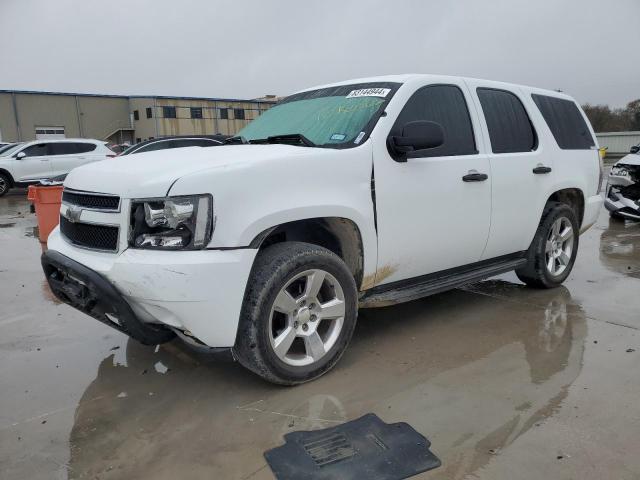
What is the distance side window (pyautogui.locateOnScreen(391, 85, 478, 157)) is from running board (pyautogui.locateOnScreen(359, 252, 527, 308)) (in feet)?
3.01

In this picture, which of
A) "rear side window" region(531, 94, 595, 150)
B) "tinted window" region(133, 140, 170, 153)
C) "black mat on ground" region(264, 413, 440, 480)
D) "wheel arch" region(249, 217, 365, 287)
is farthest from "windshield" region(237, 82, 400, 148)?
"tinted window" region(133, 140, 170, 153)

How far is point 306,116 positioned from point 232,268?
5.48ft

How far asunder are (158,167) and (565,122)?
13.0 feet

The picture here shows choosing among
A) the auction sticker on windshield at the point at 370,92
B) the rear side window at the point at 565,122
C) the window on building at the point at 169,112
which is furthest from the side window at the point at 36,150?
the window on building at the point at 169,112

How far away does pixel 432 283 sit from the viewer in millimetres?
3842

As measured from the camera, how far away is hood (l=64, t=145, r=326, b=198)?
2.68m

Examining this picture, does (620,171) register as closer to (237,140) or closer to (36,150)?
(237,140)

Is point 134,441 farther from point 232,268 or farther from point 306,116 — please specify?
point 306,116

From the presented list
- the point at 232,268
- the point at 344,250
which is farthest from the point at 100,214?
the point at 344,250

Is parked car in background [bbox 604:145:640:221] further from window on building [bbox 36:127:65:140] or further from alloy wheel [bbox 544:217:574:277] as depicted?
window on building [bbox 36:127:65:140]

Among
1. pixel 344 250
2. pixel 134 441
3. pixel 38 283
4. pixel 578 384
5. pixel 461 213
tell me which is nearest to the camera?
pixel 134 441

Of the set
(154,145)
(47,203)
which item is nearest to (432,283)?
(47,203)

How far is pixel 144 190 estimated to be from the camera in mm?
2664

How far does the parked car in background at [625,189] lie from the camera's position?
8578 mm
